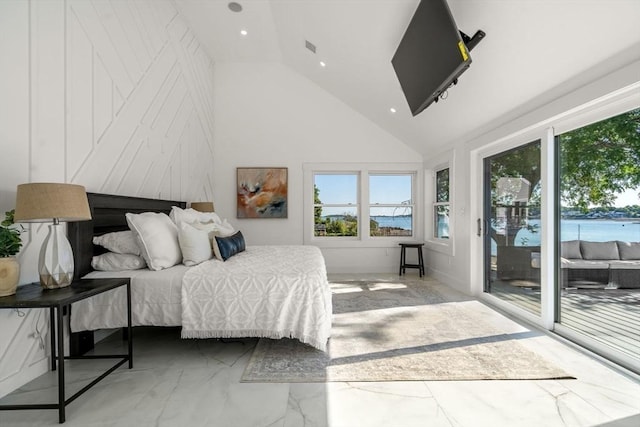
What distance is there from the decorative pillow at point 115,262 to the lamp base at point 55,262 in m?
0.54

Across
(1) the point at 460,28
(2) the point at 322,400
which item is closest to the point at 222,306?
(2) the point at 322,400

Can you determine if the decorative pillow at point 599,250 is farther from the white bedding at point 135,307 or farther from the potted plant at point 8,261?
the potted plant at point 8,261

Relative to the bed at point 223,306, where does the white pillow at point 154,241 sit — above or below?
above

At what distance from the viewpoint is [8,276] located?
5.67 ft

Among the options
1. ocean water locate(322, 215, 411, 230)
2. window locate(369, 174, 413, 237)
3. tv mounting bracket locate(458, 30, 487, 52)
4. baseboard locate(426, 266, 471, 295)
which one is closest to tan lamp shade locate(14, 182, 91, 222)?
tv mounting bracket locate(458, 30, 487, 52)

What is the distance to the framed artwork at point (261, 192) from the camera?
5.46m

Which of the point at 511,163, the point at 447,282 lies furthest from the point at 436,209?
the point at 511,163

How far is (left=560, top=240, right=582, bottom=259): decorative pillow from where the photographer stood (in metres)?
2.65

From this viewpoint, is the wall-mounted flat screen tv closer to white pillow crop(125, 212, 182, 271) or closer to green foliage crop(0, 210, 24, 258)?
white pillow crop(125, 212, 182, 271)

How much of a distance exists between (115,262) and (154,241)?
0.35m

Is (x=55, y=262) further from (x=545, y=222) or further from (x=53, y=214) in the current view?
(x=545, y=222)

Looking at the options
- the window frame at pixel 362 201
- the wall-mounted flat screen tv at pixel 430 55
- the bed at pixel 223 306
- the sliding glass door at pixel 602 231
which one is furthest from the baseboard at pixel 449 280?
the bed at pixel 223 306

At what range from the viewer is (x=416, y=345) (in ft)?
8.27

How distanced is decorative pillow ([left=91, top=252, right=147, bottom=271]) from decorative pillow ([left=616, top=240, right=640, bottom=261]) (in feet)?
12.2
